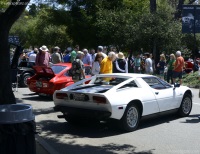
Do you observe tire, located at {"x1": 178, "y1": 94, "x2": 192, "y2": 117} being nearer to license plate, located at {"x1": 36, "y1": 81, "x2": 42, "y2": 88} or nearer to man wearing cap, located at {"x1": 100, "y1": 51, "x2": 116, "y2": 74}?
man wearing cap, located at {"x1": 100, "y1": 51, "x2": 116, "y2": 74}

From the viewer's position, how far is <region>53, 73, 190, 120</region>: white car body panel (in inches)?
296

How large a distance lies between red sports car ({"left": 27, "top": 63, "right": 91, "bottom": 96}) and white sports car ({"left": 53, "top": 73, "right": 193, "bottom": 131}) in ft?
10.3

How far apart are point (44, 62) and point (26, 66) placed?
2.27 m

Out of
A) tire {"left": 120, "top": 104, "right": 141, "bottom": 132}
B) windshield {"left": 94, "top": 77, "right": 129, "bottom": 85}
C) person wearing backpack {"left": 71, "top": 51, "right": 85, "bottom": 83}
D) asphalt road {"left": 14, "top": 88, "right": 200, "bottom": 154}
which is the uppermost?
person wearing backpack {"left": 71, "top": 51, "right": 85, "bottom": 83}

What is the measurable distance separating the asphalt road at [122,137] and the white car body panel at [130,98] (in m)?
0.45

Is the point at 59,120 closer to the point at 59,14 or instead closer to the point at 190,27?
the point at 190,27

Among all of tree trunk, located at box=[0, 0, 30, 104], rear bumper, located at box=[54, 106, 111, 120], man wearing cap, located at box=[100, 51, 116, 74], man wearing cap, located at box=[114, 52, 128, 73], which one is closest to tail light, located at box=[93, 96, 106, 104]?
rear bumper, located at box=[54, 106, 111, 120]

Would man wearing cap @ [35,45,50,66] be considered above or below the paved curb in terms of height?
above

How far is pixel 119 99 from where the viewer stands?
7.60m

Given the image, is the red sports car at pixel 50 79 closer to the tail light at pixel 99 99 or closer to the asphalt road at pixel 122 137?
the asphalt road at pixel 122 137

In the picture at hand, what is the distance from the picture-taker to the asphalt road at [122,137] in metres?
6.58

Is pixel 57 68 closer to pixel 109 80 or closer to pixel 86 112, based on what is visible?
pixel 109 80

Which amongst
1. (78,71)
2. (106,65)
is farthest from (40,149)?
(106,65)

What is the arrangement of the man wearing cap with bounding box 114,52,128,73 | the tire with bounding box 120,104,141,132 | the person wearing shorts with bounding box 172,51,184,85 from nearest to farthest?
the tire with bounding box 120,104,141,132
the man wearing cap with bounding box 114,52,128,73
the person wearing shorts with bounding box 172,51,184,85
